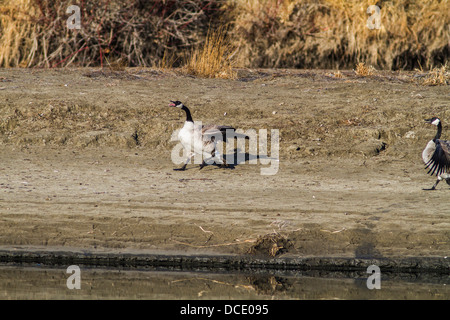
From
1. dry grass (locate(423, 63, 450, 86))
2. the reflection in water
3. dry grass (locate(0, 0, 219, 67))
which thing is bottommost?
the reflection in water

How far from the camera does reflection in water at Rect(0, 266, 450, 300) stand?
6.81 metres

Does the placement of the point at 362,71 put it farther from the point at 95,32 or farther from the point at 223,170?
the point at 95,32

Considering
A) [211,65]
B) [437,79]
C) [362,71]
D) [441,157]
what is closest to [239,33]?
[211,65]

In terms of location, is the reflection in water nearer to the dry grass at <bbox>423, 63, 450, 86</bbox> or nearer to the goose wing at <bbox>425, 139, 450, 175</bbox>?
the goose wing at <bbox>425, 139, 450, 175</bbox>

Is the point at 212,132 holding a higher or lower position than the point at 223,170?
higher

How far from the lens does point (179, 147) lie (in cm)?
1111

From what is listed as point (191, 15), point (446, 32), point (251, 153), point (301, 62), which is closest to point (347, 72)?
point (301, 62)

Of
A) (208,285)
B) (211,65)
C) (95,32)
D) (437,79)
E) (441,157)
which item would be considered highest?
(95,32)

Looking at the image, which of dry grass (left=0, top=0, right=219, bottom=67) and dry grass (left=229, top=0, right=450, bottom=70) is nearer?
dry grass (left=0, top=0, right=219, bottom=67)

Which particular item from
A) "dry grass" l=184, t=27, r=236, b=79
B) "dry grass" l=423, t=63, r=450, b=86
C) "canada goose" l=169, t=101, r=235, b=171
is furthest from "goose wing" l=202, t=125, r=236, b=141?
"dry grass" l=423, t=63, r=450, b=86

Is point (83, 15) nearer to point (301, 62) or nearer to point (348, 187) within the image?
point (301, 62)

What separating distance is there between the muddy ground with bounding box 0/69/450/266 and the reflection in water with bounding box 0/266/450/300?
350 mm

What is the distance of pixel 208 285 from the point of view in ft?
22.9

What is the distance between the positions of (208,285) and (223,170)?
334 cm
